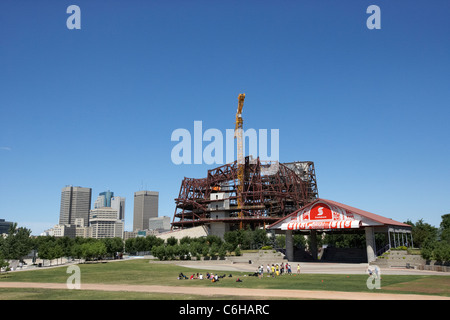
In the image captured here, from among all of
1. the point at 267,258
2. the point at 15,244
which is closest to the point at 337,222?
the point at 267,258

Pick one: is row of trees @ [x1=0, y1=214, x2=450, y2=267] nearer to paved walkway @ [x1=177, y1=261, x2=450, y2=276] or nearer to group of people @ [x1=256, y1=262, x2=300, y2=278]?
paved walkway @ [x1=177, y1=261, x2=450, y2=276]

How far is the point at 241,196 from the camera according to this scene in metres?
146

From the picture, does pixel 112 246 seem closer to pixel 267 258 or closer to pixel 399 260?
pixel 267 258

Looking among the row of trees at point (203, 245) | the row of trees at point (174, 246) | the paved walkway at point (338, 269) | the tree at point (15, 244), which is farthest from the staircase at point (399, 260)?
the tree at point (15, 244)

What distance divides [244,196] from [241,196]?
1218 mm

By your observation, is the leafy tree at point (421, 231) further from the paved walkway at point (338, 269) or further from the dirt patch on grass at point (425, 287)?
the dirt patch on grass at point (425, 287)

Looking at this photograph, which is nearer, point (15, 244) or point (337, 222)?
point (337, 222)

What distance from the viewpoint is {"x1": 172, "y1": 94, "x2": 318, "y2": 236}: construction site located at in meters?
144

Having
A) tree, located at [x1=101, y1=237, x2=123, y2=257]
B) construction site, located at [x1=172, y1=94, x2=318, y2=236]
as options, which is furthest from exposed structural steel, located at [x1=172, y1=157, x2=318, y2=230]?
tree, located at [x1=101, y1=237, x2=123, y2=257]

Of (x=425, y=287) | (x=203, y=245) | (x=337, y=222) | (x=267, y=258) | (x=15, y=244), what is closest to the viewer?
(x=425, y=287)

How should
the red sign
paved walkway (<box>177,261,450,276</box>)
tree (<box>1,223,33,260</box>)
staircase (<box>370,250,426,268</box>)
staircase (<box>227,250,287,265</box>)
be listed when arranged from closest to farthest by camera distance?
paved walkway (<box>177,261,450,276</box>) < staircase (<box>370,250,426,268</box>) < the red sign < staircase (<box>227,250,287,265</box>) < tree (<box>1,223,33,260</box>)
